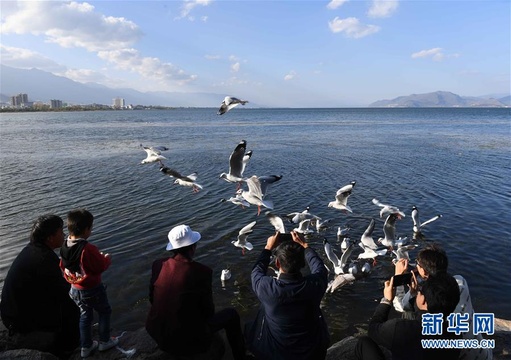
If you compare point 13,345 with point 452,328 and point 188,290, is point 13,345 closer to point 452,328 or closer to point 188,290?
point 188,290

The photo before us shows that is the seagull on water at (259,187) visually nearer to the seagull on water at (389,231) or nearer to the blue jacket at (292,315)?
the seagull on water at (389,231)

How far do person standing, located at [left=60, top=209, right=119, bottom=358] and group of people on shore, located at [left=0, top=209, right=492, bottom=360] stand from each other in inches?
0.4

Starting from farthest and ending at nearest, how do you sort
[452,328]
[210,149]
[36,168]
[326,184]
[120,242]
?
[210,149] < [36,168] < [326,184] < [120,242] < [452,328]

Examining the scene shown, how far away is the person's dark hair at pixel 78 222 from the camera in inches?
154

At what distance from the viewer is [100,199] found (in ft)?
44.5

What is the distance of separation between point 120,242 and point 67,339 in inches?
206

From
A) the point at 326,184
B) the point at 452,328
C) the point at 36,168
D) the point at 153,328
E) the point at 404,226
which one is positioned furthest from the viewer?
the point at 36,168

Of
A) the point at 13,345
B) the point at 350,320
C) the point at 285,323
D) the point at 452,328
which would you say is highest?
the point at 452,328

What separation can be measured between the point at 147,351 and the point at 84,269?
1.23 m

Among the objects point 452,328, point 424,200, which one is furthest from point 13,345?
point 424,200

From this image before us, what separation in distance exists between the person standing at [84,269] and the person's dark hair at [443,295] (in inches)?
125

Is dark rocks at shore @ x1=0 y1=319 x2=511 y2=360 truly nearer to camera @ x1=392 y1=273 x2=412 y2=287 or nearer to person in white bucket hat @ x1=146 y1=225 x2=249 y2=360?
person in white bucket hat @ x1=146 y1=225 x2=249 y2=360

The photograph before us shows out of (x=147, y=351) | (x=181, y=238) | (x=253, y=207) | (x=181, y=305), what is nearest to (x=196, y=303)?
(x=181, y=305)

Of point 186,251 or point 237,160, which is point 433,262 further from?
point 237,160
